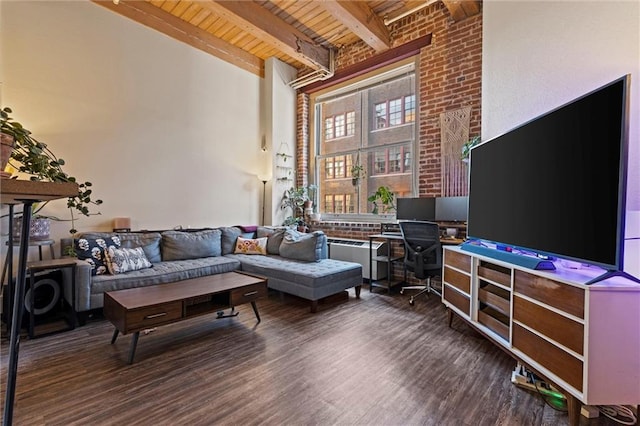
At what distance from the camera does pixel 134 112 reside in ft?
12.9

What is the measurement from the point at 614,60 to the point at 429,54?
2502 mm

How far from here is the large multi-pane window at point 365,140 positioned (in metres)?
4.52

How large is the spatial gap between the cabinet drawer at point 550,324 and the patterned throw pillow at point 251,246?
129 inches

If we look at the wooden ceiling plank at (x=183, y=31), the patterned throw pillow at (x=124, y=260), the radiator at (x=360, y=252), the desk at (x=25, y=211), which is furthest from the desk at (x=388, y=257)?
the wooden ceiling plank at (x=183, y=31)

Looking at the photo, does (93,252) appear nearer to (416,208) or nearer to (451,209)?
(416,208)

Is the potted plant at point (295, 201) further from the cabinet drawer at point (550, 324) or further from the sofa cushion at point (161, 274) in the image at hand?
the cabinet drawer at point (550, 324)

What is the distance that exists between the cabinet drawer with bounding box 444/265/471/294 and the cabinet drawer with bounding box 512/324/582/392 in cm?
60

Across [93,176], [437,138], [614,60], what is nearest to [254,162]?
[93,176]

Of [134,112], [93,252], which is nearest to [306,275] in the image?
[93,252]

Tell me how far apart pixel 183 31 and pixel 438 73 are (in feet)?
12.1

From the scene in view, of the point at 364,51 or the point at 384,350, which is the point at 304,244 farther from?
the point at 364,51

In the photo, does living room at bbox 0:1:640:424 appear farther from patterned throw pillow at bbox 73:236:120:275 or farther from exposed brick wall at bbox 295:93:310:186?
patterned throw pillow at bbox 73:236:120:275

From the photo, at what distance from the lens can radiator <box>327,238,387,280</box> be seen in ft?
14.0

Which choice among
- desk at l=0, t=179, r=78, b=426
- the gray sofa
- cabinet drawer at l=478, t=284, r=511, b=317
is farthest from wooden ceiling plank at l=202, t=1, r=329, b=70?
cabinet drawer at l=478, t=284, r=511, b=317
